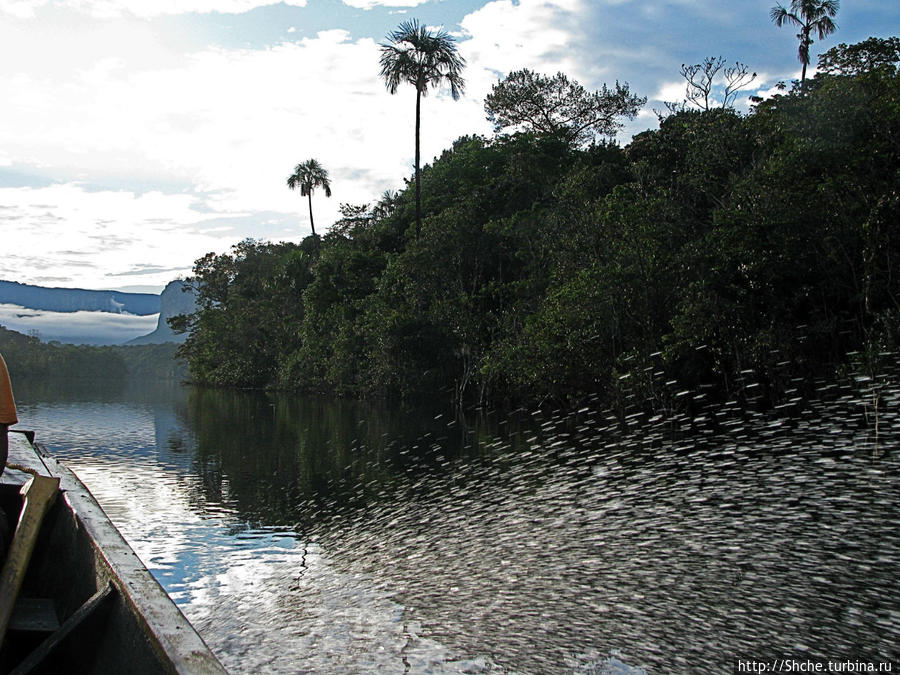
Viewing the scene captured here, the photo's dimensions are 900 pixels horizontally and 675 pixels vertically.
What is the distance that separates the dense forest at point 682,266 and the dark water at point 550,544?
87.3 inches

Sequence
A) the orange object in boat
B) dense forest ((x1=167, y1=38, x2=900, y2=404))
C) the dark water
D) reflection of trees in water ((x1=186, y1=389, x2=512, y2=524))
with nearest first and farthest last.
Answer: the orange object in boat → the dark water → reflection of trees in water ((x1=186, y1=389, x2=512, y2=524)) → dense forest ((x1=167, y1=38, x2=900, y2=404))

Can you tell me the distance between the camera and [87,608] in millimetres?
3646

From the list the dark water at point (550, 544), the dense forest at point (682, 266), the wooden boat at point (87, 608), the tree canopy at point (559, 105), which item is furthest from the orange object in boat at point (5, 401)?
the tree canopy at point (559, 105)

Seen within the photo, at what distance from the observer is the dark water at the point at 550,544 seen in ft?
20.9

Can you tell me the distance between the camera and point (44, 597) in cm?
491

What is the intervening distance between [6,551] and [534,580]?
5213 millimetres

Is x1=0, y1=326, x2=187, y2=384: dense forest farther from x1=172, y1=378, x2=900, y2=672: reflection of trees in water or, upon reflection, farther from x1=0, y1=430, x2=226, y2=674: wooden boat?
x1=0, y1=430, x2=226, y2=674: wooden boat

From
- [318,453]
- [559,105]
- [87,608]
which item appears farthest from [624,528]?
[559,105]

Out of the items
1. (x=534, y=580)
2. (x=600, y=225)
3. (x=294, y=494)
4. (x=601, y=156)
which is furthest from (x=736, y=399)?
(x=601, y=156)

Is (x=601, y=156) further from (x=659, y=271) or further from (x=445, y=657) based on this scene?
(x=445, y=657)

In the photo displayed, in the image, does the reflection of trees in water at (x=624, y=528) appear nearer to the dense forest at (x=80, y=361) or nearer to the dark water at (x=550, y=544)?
the dark water at (x=550, y=544)

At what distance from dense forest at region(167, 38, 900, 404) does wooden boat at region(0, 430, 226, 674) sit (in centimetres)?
1614

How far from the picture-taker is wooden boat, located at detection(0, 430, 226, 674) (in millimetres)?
3109

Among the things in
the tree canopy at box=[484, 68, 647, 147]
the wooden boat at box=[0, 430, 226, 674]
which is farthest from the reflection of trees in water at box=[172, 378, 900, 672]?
the tree canopy at box=[484, 68, 647, 147]
